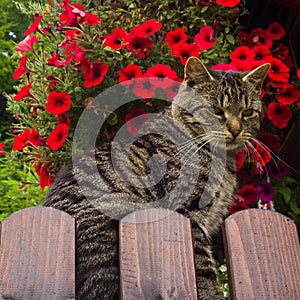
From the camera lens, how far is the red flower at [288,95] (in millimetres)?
2684

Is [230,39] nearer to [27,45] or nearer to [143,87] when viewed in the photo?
[143,87]

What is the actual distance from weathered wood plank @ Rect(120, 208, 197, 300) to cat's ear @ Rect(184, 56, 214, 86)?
49.9 inches

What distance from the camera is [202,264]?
1.92 meters

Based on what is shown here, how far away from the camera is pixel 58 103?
2426mm

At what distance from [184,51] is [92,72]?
468mm

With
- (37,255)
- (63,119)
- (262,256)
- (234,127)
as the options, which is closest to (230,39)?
(234,127)

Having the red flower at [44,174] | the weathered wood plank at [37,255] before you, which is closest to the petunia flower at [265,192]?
the red flower at [44,174]

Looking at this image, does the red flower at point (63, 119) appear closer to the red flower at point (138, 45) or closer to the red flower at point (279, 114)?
the red flower at point (138, 45)

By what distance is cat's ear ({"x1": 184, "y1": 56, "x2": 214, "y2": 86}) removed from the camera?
7.96 ft

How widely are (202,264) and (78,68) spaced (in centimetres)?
116

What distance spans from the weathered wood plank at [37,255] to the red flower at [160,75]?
130 cm

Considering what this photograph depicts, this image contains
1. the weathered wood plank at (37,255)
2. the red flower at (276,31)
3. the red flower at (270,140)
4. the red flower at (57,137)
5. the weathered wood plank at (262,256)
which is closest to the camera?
the weathered wood plank at (37,255)

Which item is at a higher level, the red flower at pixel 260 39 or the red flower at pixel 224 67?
the red flower at pixel 260 39

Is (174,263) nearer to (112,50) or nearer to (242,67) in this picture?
(112,50)
